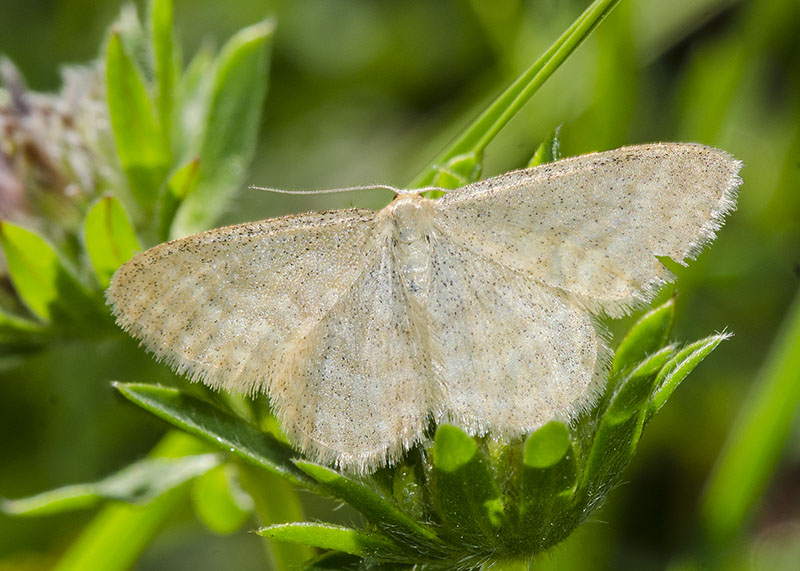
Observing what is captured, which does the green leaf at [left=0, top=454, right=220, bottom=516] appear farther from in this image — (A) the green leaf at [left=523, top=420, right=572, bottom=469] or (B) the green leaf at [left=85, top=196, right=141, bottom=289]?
(A) the green leaf at [left=523, top=420, right=572, bottom=469]

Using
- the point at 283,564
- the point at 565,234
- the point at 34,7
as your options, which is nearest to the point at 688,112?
the point at 565,234

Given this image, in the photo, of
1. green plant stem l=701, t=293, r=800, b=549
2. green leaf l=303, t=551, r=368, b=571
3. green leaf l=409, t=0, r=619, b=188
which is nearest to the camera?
green leaf l=303, t=551, r=368, b=571

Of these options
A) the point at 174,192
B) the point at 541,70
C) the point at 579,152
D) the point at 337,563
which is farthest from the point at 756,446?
the point at 174,192

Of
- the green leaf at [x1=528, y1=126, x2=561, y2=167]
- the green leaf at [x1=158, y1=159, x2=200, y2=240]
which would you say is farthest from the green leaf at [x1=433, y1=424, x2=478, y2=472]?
the green leaf at [x1=158, y1=159, x2=200, y2=240]

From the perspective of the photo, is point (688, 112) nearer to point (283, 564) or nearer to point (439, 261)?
point (439, 261)

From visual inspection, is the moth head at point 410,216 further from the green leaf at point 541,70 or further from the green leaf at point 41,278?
the green leaf at point 41,278
